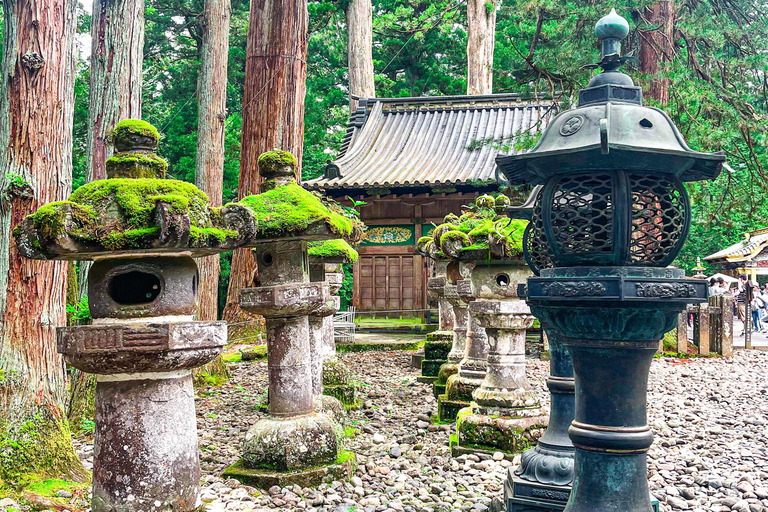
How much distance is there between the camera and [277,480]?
13.6 feet

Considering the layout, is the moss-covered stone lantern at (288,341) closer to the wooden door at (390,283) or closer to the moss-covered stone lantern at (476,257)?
the moss-covered stone lantern at (476,257)

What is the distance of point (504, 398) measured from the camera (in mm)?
5145

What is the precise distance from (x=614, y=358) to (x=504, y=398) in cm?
277

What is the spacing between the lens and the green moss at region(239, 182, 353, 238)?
4.22 meters

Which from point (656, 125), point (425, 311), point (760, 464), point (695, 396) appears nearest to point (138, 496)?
point (656, 125)

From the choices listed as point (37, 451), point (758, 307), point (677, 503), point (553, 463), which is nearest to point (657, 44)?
point (677, 503)

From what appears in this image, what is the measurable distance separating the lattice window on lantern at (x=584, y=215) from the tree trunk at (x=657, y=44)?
7.05 metres

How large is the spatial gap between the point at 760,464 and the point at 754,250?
16804 millimetres

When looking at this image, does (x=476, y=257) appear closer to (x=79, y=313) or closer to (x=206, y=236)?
(x=206, y=236)

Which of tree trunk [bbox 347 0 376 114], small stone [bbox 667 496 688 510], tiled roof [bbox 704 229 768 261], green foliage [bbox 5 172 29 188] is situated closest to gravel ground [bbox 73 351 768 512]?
small stone [bbox 667 496 688 510]

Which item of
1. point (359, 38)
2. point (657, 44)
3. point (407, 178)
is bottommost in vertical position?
point (407, 178)

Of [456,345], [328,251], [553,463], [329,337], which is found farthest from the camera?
[456,345]

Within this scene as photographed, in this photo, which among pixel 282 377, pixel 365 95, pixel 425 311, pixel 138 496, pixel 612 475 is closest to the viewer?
pixel 612 475

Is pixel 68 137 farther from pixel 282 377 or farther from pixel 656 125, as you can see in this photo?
pixel 656 125
